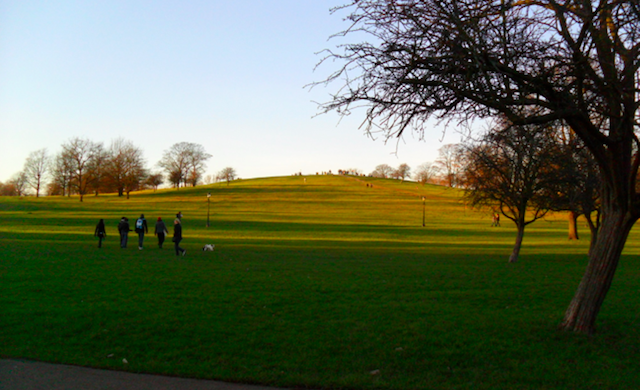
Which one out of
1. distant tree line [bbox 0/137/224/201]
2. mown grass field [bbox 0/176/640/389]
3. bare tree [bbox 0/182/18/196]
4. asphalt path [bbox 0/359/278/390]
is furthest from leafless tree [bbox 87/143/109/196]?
asphalt path [bbox 0/359/278/390]

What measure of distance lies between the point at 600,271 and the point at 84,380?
7842 mm

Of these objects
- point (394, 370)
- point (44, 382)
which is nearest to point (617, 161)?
point (394, 370)

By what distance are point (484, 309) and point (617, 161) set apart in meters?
4.26

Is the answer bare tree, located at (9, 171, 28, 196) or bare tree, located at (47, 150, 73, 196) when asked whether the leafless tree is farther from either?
bare tree, located at (9, 171, 28, 196)

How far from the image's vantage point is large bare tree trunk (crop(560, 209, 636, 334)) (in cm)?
763

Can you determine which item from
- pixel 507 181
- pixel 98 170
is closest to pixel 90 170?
pixel 98 170

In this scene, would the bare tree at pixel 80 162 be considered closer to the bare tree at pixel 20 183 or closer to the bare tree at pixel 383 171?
the bare tree at pixel 20 183

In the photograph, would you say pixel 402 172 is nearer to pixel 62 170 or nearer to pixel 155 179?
pixel 155 179

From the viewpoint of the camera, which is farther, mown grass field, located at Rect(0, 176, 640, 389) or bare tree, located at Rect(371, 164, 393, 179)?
bare tree, located at Rect(371, 164, 393, 179)

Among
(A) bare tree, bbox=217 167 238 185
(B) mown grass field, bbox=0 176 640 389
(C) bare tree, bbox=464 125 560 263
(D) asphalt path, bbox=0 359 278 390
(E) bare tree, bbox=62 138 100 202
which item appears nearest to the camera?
(D) asphalt path, bbox=0 359 278 390

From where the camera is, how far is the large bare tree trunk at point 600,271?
7629 mm

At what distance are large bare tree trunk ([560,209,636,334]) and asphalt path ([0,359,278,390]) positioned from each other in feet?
18.0

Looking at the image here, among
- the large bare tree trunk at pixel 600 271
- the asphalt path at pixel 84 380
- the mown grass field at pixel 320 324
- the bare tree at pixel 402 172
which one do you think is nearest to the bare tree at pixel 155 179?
the bare tree at pixel 402 172

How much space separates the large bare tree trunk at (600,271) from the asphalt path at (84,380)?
5.50 m
